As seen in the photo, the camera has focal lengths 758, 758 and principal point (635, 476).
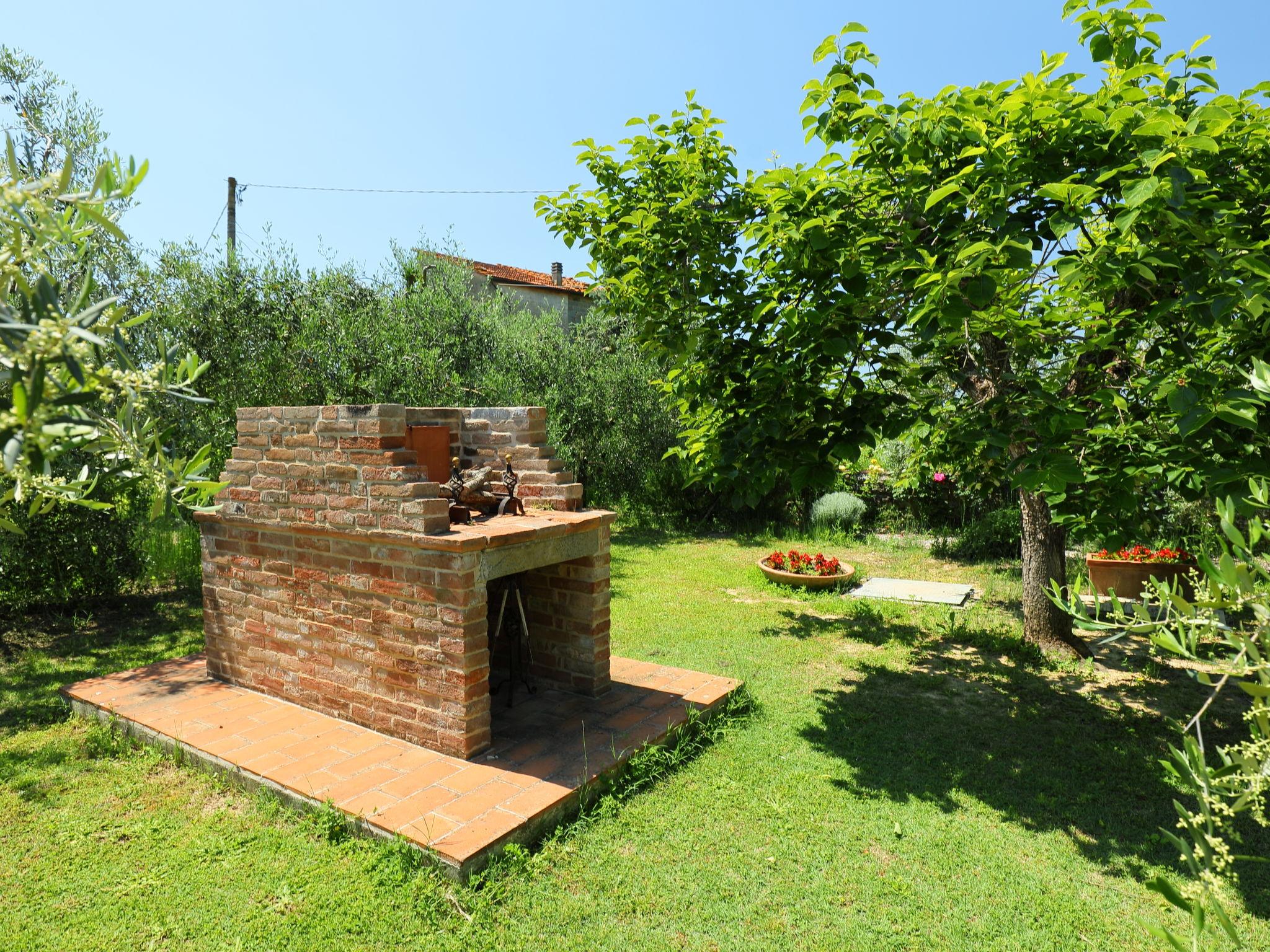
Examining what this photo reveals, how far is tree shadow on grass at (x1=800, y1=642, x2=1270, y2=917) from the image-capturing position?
13.4 feet

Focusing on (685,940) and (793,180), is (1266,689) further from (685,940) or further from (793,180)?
(793,180)

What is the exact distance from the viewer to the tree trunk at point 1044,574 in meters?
6.95

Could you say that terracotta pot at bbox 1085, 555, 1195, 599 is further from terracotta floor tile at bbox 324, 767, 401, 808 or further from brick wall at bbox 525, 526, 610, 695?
terracotta floor tile at bbox 324, 767, 401, 808

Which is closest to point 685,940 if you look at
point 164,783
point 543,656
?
point 543,656

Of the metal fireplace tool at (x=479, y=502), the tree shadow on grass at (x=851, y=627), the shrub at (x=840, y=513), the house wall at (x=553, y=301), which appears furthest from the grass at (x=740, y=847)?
the house wall at (x=553, y=301)

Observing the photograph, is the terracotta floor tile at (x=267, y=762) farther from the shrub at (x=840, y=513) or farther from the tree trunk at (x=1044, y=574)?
the shrub at (x=840, y=513)

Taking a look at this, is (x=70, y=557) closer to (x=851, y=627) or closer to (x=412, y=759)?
(x=412, y=759)

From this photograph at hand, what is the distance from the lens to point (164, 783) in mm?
4461

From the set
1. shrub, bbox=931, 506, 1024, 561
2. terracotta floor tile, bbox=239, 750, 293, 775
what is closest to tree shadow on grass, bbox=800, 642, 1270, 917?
terracotta floor tile, bbox=239, 750, 293, 775

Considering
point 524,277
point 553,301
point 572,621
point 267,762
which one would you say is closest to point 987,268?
point 572,621

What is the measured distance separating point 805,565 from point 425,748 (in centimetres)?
643

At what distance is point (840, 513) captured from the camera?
1398cm

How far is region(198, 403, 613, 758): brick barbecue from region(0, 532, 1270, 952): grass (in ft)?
2.86

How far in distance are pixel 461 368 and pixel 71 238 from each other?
1057cm
